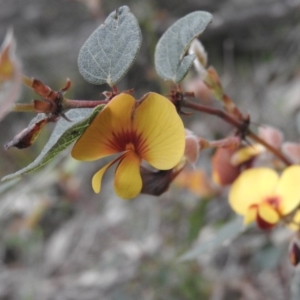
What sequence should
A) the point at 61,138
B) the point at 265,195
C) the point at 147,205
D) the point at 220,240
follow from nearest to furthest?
1. the point at 61,138
2. the point at 265,195
3. the point at 220,240
4. the point at 147,205

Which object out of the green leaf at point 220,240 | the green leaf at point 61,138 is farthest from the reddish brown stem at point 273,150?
the green leaf at point 61,138

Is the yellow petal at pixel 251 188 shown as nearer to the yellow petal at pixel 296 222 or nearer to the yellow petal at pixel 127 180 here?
the yellow petal at pixel 296 222

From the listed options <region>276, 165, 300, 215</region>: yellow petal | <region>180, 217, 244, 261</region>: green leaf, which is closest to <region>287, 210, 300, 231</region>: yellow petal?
<region>276, 165, 300, 215</region>: yellow petal

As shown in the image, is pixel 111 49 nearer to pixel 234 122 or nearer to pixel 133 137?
pixel 133 137

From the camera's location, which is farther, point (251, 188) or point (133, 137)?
point (251, 188)

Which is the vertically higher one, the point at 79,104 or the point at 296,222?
the point at 79,104

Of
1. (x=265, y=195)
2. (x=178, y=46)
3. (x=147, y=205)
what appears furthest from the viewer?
(x=147, y=205)

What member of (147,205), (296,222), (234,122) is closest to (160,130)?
(234,122)

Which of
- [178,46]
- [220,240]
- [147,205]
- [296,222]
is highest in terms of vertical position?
[178,46]
